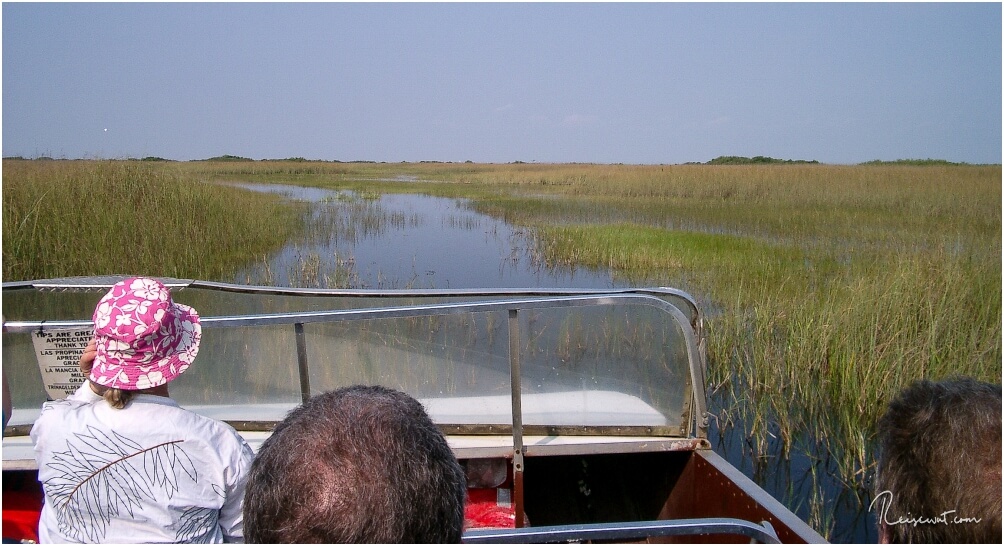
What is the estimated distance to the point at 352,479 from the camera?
1.03 metres

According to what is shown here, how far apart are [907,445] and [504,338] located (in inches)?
72.0

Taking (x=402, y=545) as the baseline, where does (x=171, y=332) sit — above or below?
above

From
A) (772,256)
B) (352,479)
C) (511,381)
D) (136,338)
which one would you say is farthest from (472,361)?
(772,256)

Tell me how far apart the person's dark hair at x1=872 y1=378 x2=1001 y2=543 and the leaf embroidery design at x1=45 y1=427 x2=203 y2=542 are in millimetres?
1497

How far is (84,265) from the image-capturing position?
796 cm

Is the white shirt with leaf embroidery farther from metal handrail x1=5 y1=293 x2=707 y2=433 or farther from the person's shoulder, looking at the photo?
metal handrail x1=5 y1=293 x2=707 y2=433

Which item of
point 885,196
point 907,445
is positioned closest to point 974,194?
point 885,196

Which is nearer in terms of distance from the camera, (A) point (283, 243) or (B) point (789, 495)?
(B) point (789, 495)

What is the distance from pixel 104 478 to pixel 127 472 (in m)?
0.05

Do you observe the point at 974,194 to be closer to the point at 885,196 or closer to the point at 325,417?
the point at 885,196

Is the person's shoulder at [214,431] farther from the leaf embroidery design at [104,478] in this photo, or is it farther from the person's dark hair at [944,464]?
the person's dark hair at [944,464]

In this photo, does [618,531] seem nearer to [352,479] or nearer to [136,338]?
[352,479]

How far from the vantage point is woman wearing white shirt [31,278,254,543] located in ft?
5.35

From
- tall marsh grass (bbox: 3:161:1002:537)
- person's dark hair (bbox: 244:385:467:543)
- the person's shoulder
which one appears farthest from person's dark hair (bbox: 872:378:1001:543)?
tall marsh grass (bbox: 3:161:1002:537)
